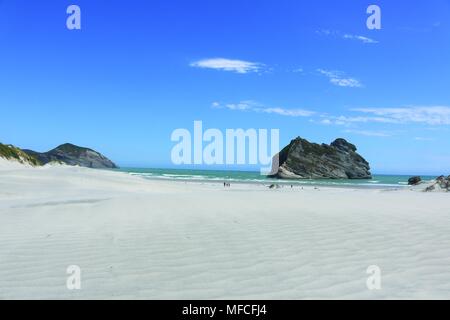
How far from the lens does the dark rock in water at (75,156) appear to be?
122 m

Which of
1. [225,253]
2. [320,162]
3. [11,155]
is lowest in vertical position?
[225,253]

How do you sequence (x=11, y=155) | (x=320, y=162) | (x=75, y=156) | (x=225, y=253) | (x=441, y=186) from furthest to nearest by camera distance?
(x=75, y=156) → (x=320, y=162) → (x=11, y=155) → (x=441, y=186) → (x=225, y=253)

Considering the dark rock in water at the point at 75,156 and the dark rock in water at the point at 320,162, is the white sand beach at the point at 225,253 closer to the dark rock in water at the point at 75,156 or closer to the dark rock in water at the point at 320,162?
the dark rock in water at the point at 320,162

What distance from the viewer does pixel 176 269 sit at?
529 centimetres

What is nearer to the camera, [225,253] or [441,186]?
[225,253]

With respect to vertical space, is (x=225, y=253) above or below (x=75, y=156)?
below

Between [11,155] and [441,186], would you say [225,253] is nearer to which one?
[441,186]

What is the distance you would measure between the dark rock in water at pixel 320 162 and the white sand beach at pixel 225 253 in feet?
225

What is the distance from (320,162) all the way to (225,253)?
79.7 meters

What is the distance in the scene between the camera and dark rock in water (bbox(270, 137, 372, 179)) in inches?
3159

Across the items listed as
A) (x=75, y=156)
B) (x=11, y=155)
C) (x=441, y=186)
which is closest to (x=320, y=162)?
(x=11, y=155)

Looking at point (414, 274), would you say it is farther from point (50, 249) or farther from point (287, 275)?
point (50, 249)

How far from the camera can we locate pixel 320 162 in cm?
8400

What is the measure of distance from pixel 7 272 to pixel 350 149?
300 ft
